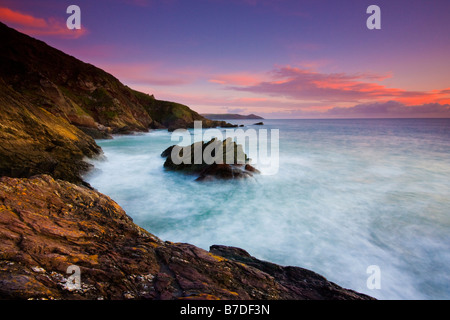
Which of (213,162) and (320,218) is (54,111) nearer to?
(213,162)

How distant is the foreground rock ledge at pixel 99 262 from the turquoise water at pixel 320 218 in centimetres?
296

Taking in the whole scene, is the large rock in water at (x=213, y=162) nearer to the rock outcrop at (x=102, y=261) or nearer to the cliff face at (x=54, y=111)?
the cliff face at (x=54, y=111)

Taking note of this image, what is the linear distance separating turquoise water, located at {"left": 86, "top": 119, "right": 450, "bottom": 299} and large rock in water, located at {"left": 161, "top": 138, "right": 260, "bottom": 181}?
0.63 metres

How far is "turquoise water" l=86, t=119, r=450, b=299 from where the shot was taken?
6.22 m

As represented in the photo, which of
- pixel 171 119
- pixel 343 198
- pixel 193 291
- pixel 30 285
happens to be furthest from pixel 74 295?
pixel 171 119

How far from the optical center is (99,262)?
3.11 metres

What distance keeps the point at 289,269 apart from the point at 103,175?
44.3 ft

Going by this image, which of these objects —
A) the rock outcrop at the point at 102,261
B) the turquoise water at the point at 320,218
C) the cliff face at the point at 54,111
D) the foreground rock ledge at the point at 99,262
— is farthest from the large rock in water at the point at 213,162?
the foreground rock ledge at the point at 99,262

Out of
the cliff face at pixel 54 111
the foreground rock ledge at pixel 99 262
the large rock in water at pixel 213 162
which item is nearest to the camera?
the foreground rock ledge at pixel 99 262

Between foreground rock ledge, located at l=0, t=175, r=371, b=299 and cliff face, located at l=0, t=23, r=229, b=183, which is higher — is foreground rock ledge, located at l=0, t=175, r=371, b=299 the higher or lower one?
the lower one

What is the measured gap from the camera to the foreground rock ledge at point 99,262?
8.63ft

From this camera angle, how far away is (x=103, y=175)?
13.8 metres

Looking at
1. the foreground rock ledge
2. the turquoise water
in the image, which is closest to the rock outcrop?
the foreground rock ledge

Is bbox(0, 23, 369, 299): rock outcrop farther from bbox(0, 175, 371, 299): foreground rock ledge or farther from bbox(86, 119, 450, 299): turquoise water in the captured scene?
bbox(86, 119, 450, 299): turquoise water
